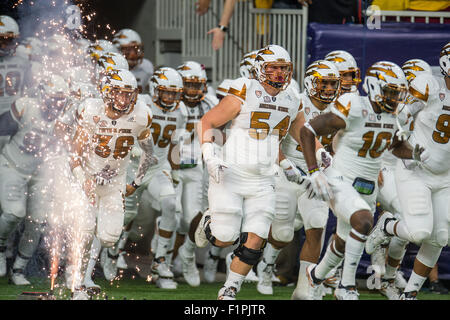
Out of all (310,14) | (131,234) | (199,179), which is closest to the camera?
(199,179)

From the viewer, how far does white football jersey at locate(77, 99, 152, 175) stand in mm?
7273

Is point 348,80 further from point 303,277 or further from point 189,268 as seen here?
point 189,268

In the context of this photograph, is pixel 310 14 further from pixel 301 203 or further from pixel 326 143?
pixel 301 203

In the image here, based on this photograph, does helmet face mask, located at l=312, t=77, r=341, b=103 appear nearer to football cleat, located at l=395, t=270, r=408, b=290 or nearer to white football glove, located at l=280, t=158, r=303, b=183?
white football glove, located at l=280, t=158, r=303, b=183

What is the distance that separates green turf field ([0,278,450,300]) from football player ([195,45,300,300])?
0.92 metres

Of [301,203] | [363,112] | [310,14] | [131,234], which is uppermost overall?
[310,14]

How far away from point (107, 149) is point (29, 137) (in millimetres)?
1281

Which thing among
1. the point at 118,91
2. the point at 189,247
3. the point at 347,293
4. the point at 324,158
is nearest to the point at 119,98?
the point at 118,91

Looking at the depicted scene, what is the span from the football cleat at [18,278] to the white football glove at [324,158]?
8.67 ft

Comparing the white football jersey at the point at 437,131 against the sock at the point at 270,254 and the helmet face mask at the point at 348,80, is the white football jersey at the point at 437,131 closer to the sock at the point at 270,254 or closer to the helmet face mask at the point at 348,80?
the helmet face mask at the point at 348,80

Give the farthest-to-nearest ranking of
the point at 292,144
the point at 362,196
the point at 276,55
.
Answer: the point at 292,144 < the point at 362,196 < the point at 276,55

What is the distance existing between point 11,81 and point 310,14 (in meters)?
3.25

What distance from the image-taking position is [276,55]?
7.00 meters
